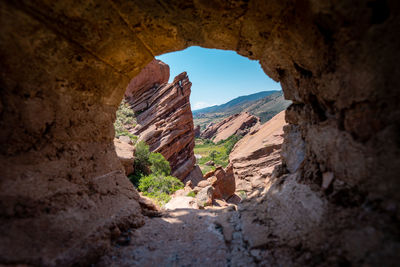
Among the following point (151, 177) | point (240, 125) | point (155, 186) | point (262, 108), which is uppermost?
point (262, 108)

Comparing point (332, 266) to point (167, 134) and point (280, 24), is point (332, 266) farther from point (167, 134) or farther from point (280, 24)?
point (167, 134)

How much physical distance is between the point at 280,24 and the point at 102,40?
2.38 metres

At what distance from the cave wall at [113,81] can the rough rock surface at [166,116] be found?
53.8 ft

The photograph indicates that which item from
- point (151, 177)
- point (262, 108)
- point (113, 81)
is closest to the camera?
point (113, 81)

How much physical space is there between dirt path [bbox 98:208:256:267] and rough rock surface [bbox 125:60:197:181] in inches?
630

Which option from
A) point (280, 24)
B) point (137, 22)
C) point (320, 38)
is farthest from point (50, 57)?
point (320, 38)

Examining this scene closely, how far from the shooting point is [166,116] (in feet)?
68.9

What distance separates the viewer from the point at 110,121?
3.11 meters

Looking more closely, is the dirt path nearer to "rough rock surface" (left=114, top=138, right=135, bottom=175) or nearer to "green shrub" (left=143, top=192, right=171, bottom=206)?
"green shrub" (left=143, top=192, right=171, bottom=206)

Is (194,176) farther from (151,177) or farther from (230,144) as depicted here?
(230,144)

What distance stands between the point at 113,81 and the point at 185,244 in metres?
3.01

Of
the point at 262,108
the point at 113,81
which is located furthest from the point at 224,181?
the point at 262,108

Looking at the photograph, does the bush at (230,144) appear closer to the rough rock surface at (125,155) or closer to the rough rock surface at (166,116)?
the rough rock surface at (166,116)

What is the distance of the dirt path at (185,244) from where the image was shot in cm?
210
